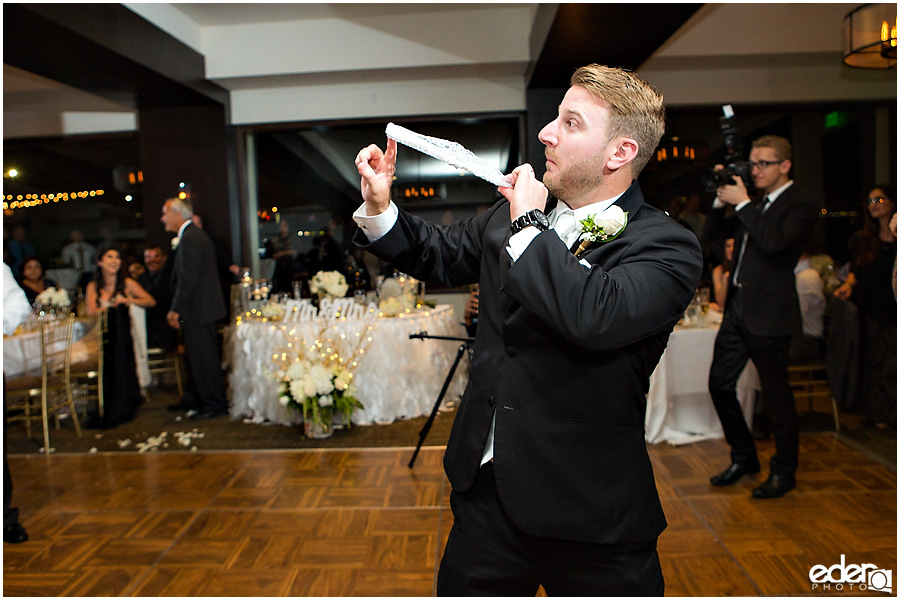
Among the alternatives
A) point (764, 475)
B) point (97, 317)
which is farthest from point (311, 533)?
point (97, 317)

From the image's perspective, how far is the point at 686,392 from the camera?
4152mm

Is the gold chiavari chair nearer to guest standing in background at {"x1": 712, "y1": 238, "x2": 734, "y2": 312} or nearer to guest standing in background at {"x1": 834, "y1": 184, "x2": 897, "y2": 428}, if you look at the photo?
guest standing in background at {"x1": 712, "y1": 238, "x2": 734, "y2": 312}

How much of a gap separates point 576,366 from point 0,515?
8.27 feet

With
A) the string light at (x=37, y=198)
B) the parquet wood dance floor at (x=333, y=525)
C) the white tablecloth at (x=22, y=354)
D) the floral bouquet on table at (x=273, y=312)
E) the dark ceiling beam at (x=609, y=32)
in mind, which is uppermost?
the dark ceiling beam at (x=609, y=32)

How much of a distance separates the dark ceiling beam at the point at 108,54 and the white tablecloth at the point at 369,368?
7.25 ft

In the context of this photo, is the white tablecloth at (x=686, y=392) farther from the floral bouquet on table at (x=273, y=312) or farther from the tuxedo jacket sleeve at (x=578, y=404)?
→ the tuxedo jacket sleeve at (x=578, y=404)

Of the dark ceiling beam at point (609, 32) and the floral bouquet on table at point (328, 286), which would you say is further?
the floral bouquet on table at point (328, 286)

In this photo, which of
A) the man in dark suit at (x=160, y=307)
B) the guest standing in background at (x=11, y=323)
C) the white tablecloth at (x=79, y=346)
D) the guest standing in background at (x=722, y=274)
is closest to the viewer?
the guest standing in background at (x=11, y=323)

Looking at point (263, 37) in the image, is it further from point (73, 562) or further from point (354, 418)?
point (73, 562)

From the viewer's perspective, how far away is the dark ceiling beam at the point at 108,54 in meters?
4.12

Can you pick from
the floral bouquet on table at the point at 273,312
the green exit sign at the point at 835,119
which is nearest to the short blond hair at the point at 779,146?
the floral bouquet on table at the point at 273,312

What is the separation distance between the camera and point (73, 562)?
270 cm

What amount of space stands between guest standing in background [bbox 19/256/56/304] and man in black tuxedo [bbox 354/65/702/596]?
483 centimetres

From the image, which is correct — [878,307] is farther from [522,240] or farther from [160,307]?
[160,307]
